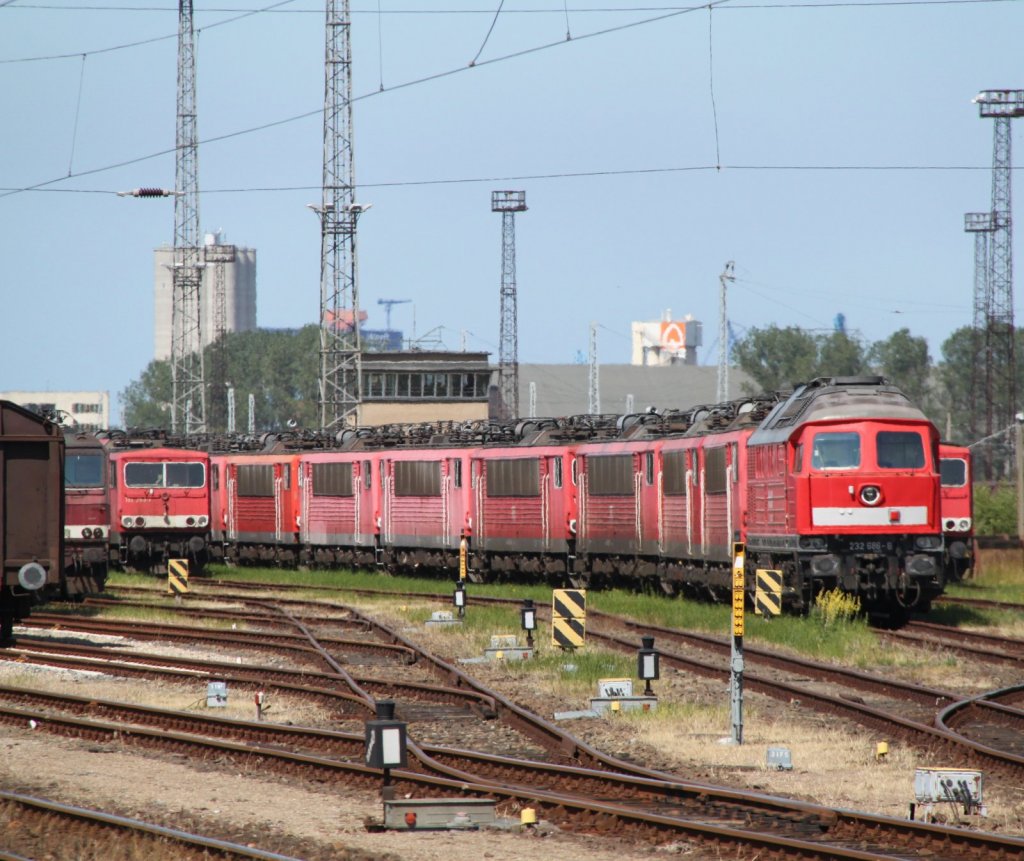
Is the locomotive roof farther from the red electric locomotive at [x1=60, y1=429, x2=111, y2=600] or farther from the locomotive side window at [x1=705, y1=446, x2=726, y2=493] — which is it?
the red electric locomotive at [x1=60, y1=429, x2=111, y2=600]

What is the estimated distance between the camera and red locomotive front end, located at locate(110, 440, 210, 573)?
40.2 m

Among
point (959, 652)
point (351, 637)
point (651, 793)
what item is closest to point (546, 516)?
point (351, 637)

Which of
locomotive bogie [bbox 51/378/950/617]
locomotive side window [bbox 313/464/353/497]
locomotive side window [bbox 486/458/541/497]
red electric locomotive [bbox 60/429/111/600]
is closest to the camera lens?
locomotive bogie [bbox 51/378/950/617]

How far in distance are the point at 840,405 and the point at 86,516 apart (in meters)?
15.4

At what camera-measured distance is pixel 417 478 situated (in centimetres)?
4262

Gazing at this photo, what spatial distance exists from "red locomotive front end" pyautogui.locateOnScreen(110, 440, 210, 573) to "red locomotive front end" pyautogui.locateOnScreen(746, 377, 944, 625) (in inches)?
752

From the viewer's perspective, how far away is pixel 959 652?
23.3 meters

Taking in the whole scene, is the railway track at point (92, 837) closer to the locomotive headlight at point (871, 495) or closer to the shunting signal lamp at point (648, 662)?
the shunting signal lamp at point (648, 662)

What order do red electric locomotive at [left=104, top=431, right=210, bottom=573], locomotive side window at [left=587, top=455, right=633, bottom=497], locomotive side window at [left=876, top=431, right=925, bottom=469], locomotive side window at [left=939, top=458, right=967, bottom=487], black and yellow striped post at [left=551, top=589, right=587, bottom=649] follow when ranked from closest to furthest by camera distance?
1. black and yellow striped post at [left=551, top=589, right=587, bottom=649]
2. locomotive side window at [left=876, top=431, right=925, bottom=469]
3. locomotive side window at [left=939, top=458, right=967, bottom=487]
4. locomotive side window at [left=587, top=455, right=633, bottom=497]
5. red electric locomotive at [left=104, top=431, right=210, bottom=573]

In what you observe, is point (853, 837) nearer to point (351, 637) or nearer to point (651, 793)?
point (651, 793)

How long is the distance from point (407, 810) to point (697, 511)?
19024mm

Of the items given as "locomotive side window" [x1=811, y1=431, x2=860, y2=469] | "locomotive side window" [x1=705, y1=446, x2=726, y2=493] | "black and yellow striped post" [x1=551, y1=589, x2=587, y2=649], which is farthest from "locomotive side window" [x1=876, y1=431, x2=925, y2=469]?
"black and yellow striped post" [x1=551, y1=589, x2=587, y2=649]

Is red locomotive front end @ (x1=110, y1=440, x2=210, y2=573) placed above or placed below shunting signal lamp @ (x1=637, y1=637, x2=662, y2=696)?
above

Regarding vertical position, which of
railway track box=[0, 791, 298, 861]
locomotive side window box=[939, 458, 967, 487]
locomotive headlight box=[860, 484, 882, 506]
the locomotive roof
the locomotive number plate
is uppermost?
the locomotive roof
